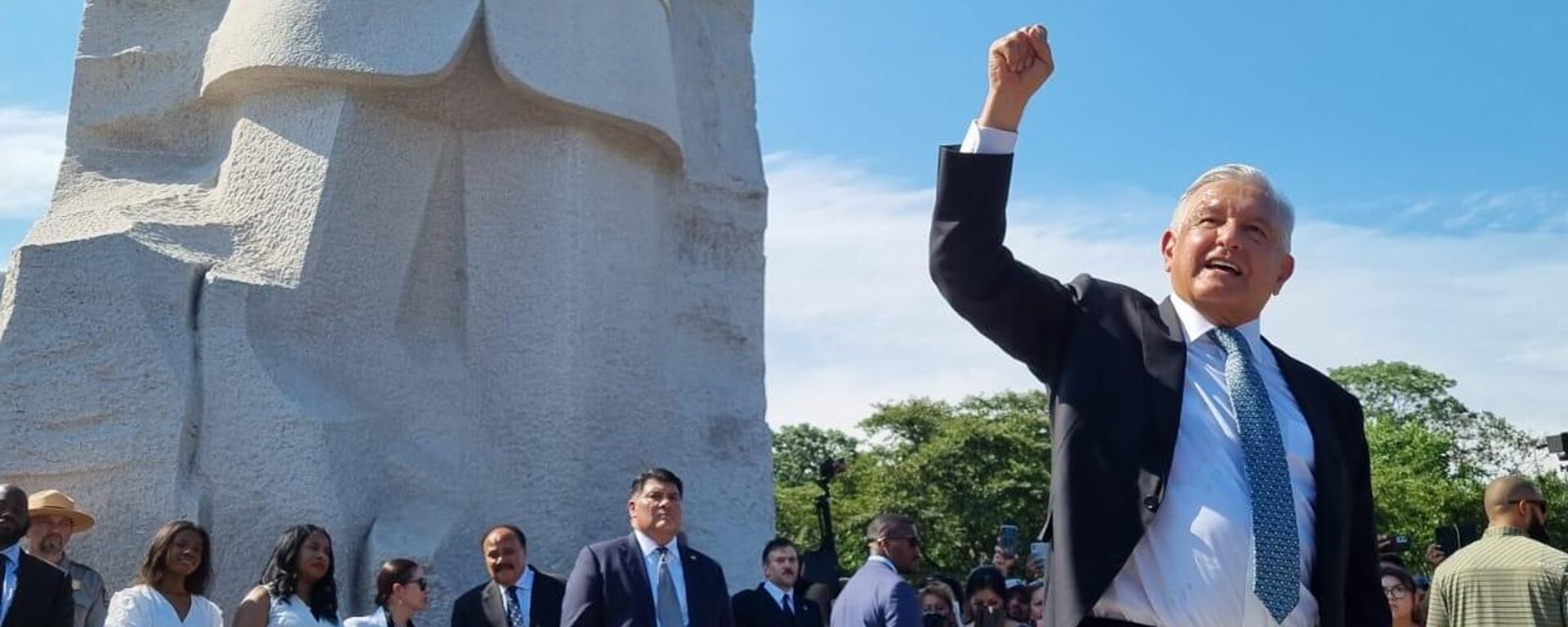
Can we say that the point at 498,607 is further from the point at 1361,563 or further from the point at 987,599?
the point at 1361,563

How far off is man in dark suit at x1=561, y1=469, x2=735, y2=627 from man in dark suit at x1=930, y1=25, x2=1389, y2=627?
2519 millimetres

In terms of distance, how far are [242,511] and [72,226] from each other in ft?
4.82

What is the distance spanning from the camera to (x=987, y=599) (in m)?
6.54


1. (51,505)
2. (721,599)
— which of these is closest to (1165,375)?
(721,599)

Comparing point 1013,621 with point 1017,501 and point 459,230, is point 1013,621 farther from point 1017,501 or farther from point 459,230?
point 1017,501

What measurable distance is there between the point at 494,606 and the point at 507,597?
0.21 ft

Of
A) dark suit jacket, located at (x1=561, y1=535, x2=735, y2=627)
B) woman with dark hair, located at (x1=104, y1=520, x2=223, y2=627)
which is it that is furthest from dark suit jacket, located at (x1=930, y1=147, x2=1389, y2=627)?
woman with dark hair, located at (x1=104, y1=520, x2=223, y2=627)

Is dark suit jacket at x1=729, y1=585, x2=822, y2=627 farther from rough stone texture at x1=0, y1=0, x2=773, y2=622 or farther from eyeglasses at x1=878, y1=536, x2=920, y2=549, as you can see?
eyeglasses at x1=878, y1=536, x2=920, y2=549

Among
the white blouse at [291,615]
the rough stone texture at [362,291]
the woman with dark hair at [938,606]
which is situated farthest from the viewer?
the woman with dark hair at [938,606]

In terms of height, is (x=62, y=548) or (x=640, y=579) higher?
(x=62, y=548)

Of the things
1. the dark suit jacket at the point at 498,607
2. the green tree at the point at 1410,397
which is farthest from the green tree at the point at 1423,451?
the dark suit jacket at the point at 498,607

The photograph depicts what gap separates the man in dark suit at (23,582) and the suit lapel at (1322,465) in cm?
355

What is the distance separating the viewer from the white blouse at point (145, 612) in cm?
461

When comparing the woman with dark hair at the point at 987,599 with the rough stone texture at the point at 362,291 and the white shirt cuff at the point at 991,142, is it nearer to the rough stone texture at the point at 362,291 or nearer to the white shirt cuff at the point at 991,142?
the rough stone texture at the point at 362,291
